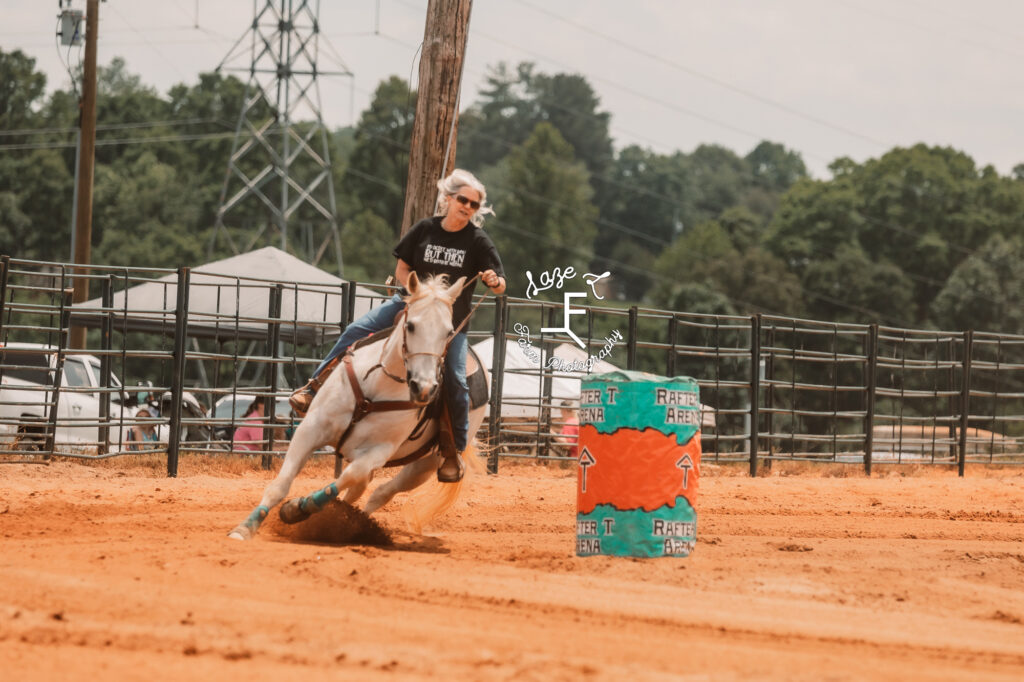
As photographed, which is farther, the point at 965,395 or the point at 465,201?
the point at 965,395

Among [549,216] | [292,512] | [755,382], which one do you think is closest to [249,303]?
[755,382]

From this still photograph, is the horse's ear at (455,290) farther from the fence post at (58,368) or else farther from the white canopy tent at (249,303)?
the fence post at (58,368)

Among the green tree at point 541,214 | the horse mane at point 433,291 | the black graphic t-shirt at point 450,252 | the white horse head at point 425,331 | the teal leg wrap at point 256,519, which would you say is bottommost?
the teal leg wrap at point 256,519

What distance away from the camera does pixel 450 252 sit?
8.62 metres

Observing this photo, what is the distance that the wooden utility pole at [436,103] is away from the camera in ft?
46.4

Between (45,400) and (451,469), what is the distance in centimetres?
779

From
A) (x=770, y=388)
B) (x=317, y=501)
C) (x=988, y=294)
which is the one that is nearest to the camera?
(x=317, y=501)

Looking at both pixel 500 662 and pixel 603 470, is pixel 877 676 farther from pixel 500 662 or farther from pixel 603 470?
pixel 603 470

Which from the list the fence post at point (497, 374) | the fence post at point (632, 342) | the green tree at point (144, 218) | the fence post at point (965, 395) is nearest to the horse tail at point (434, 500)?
the fence post at point (497, 374)

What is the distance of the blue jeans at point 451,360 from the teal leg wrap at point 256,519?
125 cm

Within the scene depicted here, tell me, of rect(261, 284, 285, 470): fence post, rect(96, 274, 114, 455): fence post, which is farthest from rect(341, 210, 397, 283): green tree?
rect(261, 284, 285, 470): fence post

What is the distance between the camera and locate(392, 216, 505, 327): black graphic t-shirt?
8.60 metres

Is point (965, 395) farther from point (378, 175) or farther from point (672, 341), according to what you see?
point (378, 175)

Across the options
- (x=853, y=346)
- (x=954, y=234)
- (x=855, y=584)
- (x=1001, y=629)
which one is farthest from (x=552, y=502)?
(x=954, y=234)
